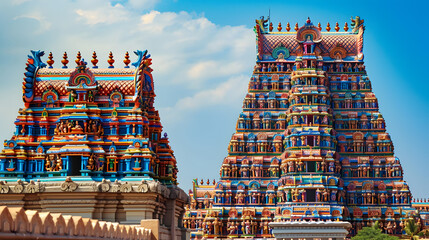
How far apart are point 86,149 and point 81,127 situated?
1.40 m

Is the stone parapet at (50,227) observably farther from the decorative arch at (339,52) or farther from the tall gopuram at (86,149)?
the decorative arch at (339,52)

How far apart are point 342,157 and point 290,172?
8.29 metres

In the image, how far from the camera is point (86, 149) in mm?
37812

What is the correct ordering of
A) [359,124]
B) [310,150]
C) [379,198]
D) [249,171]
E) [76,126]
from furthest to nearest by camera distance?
[359,124] < [249,171] < [379,198] < [310,150] < [76,126]

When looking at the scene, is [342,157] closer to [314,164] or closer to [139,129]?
[314,164]

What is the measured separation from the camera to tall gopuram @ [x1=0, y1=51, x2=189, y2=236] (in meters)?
36.7

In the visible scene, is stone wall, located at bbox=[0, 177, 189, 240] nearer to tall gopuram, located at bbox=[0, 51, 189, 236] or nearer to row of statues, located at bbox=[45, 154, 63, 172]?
tall gopuram, located at bbox=[0, 51, 189, 236]

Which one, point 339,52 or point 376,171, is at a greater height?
point 339,52

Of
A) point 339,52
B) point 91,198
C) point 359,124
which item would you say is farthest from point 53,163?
point 339,52

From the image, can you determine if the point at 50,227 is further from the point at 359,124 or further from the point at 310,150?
the point at 359,124

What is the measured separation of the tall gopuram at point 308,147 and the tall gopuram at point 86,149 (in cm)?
4691

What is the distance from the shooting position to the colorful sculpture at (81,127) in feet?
125

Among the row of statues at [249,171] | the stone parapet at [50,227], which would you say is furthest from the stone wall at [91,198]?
the row of statues at [249,171]

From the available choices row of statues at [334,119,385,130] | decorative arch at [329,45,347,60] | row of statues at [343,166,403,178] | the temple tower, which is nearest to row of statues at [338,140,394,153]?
row of statues at [334,119,385,130]
